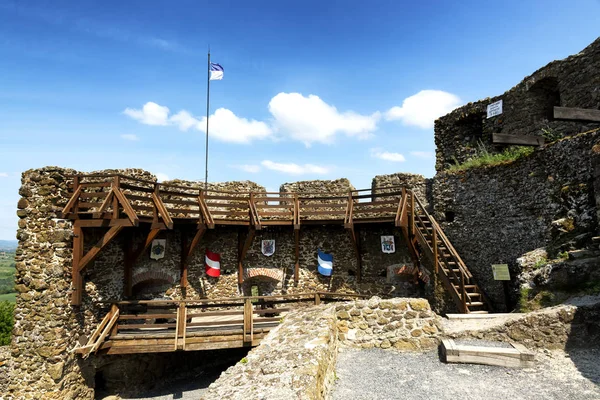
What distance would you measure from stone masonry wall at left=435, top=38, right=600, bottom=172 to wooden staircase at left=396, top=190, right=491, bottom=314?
3389mm

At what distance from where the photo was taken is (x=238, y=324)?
1044 centimetres

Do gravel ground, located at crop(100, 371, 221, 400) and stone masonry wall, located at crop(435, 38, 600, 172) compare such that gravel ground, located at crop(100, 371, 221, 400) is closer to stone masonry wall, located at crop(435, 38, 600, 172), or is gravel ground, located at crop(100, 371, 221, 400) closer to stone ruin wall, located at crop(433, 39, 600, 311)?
stone ruin wall, located at crop(433, 39, 600, 311)

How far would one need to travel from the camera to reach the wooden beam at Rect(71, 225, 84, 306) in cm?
921

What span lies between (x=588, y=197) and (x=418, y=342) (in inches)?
206

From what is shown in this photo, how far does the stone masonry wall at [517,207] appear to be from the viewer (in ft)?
27.2

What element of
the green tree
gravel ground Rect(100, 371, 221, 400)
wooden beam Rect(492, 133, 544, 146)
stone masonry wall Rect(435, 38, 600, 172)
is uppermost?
stone masonry wall Rect(435, 38, 600, 172)

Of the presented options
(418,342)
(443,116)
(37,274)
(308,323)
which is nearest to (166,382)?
(37,274)

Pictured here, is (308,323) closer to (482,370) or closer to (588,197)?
(482,370)

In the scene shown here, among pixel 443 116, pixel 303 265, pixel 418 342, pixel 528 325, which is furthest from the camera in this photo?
pixel 443 116

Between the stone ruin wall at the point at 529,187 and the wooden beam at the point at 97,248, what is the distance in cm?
953

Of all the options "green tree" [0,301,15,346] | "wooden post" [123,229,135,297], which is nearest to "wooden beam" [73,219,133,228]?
"wooden post" [123,229,135,297]

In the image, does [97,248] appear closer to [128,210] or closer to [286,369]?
[128,210]

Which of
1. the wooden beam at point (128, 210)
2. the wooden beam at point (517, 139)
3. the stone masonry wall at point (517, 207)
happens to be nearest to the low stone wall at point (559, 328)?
the stone masonry wall at point (517, 207)

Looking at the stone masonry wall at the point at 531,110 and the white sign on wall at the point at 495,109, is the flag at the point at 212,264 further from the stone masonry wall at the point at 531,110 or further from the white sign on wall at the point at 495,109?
the white sign on wall at the point at 495,109
